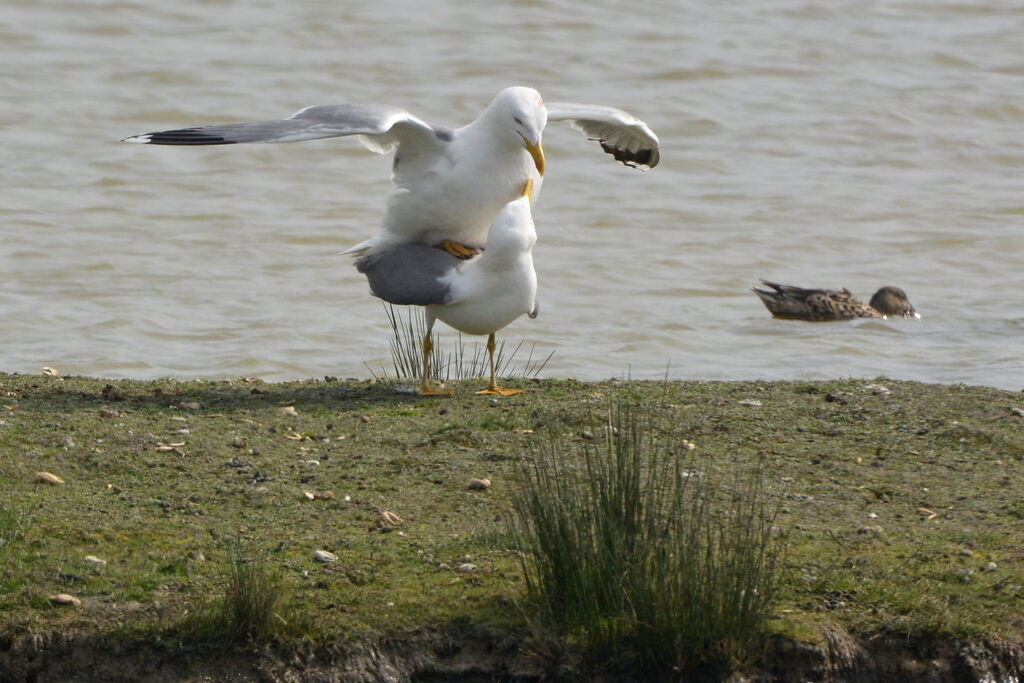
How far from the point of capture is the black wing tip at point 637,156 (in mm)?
9055

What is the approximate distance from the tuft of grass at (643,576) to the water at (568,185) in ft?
16.0

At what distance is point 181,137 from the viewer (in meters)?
6.59

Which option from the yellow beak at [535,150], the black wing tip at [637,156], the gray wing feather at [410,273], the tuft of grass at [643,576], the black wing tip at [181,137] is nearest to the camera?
the tuft of grass at [643,576]

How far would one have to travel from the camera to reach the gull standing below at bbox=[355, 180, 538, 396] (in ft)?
22.4

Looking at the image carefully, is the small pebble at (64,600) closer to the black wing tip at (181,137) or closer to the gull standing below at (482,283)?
the black wing tip at (181,137)

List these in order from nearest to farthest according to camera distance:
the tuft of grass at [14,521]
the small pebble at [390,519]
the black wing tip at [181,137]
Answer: the tuft of grass at [14,521], the small pebble at [390,519], the black wing tip at [181,137]

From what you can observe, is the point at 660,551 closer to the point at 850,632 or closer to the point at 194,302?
the point at 850,632

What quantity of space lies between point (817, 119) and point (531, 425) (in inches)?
566

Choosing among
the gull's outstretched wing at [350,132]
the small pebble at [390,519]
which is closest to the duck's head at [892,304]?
the gull's outstretched wing at [350,132]

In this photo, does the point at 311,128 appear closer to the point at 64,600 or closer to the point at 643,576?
the point at 64,600

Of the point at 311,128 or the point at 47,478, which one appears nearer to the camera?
the point at 47,478

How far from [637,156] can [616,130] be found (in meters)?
0.27

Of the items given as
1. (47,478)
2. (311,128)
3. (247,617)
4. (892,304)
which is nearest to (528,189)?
(311,128)

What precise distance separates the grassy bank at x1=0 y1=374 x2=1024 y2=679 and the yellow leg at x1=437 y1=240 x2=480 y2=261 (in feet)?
2.32
